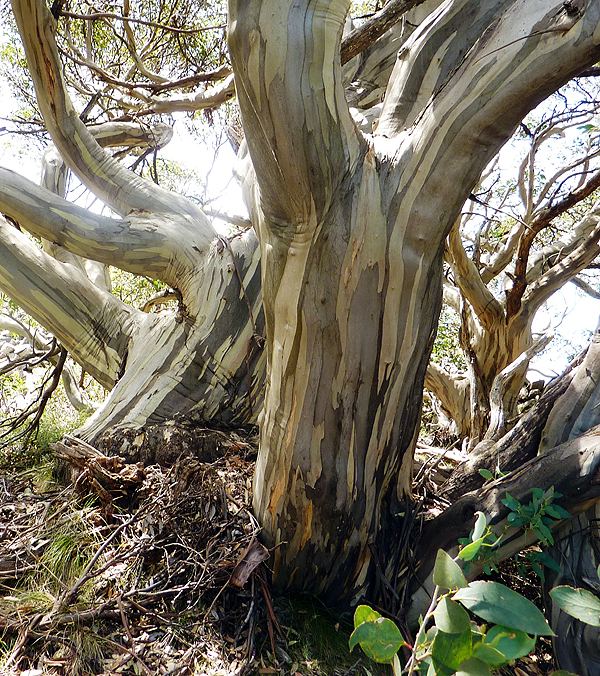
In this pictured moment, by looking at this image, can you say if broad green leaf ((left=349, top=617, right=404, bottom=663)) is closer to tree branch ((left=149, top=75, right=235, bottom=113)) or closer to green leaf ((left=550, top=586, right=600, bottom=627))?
green leaf ((left=550, top=586, right=600, bottom=627))

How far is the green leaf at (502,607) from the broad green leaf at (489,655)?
4cm

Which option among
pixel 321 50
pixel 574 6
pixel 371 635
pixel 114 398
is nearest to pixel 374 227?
pixel 321 50

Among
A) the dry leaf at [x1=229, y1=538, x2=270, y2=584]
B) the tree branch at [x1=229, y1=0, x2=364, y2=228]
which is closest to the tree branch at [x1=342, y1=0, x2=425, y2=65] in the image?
the tree branch at [x1=229, y1=0, x2=364, y2=228]

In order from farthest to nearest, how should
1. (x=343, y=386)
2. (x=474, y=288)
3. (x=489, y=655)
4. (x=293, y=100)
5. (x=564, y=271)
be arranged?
(x=474, y=288), (x=564, y=271), (x=343, y=386), (x=293, y=100), (x=489, y=655)

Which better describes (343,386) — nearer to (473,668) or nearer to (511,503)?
(511,503)

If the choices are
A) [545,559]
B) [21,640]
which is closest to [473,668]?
[545,559]

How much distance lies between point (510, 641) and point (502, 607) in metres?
0.04

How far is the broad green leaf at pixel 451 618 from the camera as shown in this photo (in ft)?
2.14

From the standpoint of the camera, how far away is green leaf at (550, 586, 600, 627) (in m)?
0.71

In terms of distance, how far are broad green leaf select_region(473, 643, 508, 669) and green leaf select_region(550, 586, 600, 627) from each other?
0.14 meters

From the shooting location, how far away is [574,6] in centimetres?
117

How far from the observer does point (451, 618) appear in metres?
0.66

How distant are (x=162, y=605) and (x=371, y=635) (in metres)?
0.98

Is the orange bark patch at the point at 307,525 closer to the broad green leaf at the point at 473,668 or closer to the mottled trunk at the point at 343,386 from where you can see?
the mottled trunk at the point at 343,386
